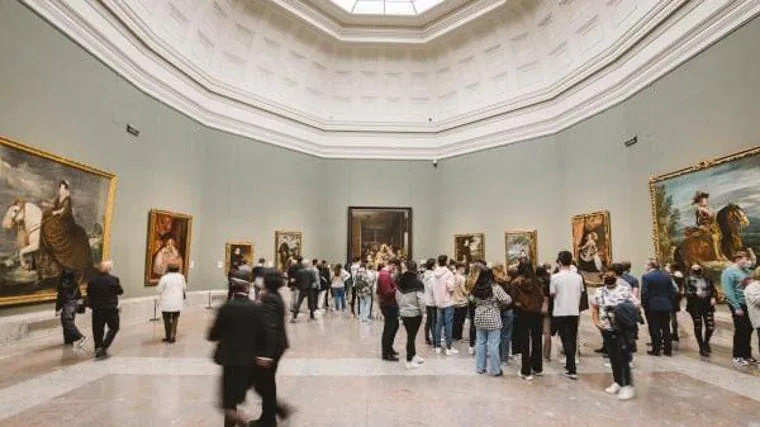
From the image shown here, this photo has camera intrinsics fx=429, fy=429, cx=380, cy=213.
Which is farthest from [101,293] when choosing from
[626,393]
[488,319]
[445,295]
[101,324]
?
[626,393]

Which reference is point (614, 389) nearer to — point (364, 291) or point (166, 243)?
point (364, 291)

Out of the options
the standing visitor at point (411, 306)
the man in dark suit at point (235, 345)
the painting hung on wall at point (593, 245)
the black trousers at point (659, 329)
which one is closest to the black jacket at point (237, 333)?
the man in dark suit at point (235, 345)

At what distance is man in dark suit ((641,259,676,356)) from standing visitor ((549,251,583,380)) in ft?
7.24

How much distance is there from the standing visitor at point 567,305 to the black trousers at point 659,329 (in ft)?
7.56

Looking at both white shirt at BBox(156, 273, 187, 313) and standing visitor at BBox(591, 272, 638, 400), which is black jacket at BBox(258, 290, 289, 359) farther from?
white shirt at BBox(156, 273, 187, 313)

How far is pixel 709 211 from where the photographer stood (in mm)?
8992

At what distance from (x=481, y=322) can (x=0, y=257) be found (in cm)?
824

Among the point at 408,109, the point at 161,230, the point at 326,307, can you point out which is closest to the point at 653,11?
the point at 408,109

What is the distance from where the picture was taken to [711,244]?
880cm

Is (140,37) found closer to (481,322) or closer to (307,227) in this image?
(307,227)

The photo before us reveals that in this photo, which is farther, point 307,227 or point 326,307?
point 307,227

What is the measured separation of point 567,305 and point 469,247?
453 inches

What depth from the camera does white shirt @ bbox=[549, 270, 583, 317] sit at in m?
6.39

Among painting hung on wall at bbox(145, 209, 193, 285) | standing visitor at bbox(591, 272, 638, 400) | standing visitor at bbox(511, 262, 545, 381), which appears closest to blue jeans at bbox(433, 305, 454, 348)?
standing visitor at bbox(511, 262, 545, 381)
